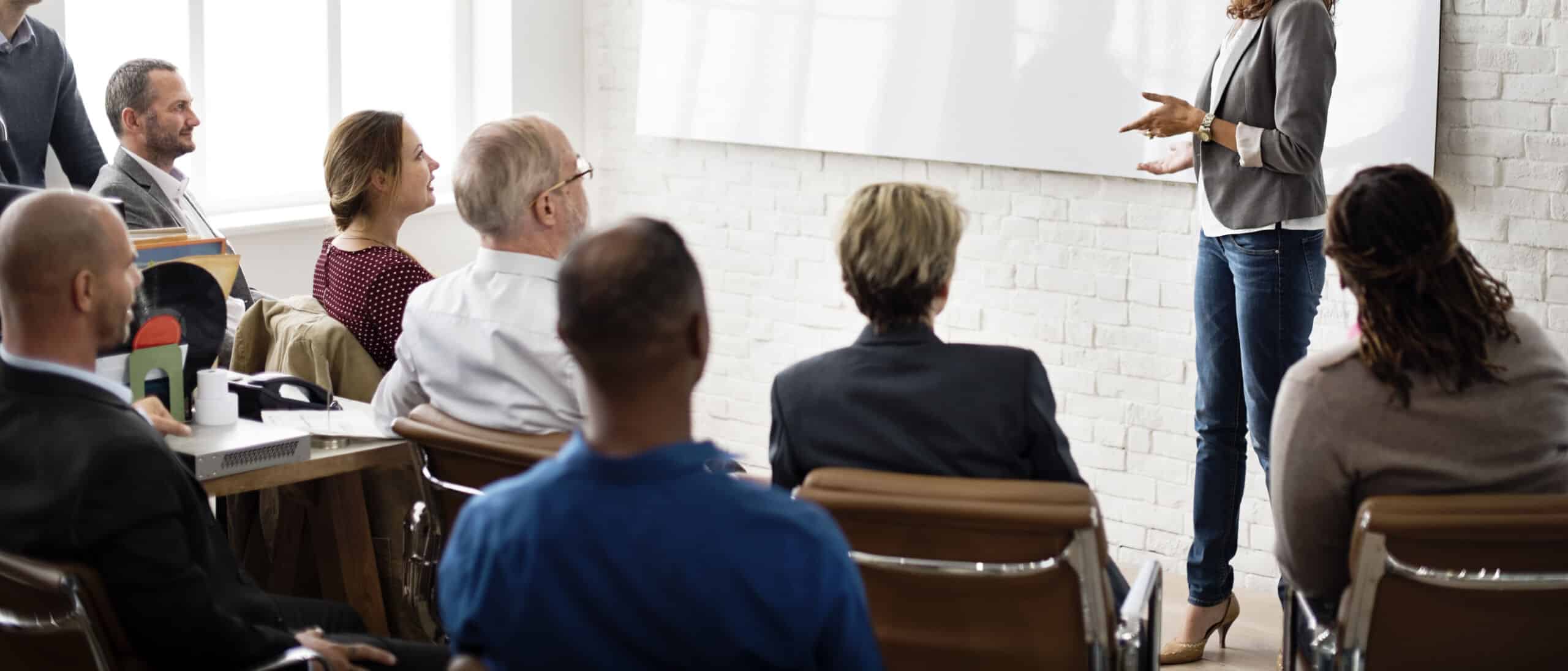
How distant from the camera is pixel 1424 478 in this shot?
1.95m

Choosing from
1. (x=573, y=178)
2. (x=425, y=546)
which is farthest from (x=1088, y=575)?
(x=573, y=178)

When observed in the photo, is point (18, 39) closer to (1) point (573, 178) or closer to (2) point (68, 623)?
(1) point (573, 178)

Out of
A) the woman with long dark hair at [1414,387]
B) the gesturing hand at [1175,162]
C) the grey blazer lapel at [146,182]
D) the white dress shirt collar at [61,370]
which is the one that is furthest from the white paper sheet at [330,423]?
the gesturing hand at [1175,162]

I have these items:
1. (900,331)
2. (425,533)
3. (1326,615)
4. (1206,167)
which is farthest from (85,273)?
(1206,167)

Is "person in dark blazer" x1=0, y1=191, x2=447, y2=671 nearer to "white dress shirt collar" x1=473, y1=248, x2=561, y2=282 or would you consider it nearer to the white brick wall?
"white dress shirt collar" x1=473, y1=248, x2=561, y2=282

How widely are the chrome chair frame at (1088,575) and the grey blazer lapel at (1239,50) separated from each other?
1.55 meters

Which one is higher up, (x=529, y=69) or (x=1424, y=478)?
(x=529, y=69)

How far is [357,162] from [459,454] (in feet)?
3.92

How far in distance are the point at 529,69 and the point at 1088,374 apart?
2407 mm

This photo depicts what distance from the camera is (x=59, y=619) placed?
1789 mm

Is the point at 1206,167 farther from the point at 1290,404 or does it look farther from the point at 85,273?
the point at 85,273

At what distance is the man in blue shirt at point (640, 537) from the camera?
1.23 meters

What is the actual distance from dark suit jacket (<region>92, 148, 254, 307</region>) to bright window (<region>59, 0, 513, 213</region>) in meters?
0.57

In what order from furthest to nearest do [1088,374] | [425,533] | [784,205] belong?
[784,205] → [1088,374] → [425,533]
